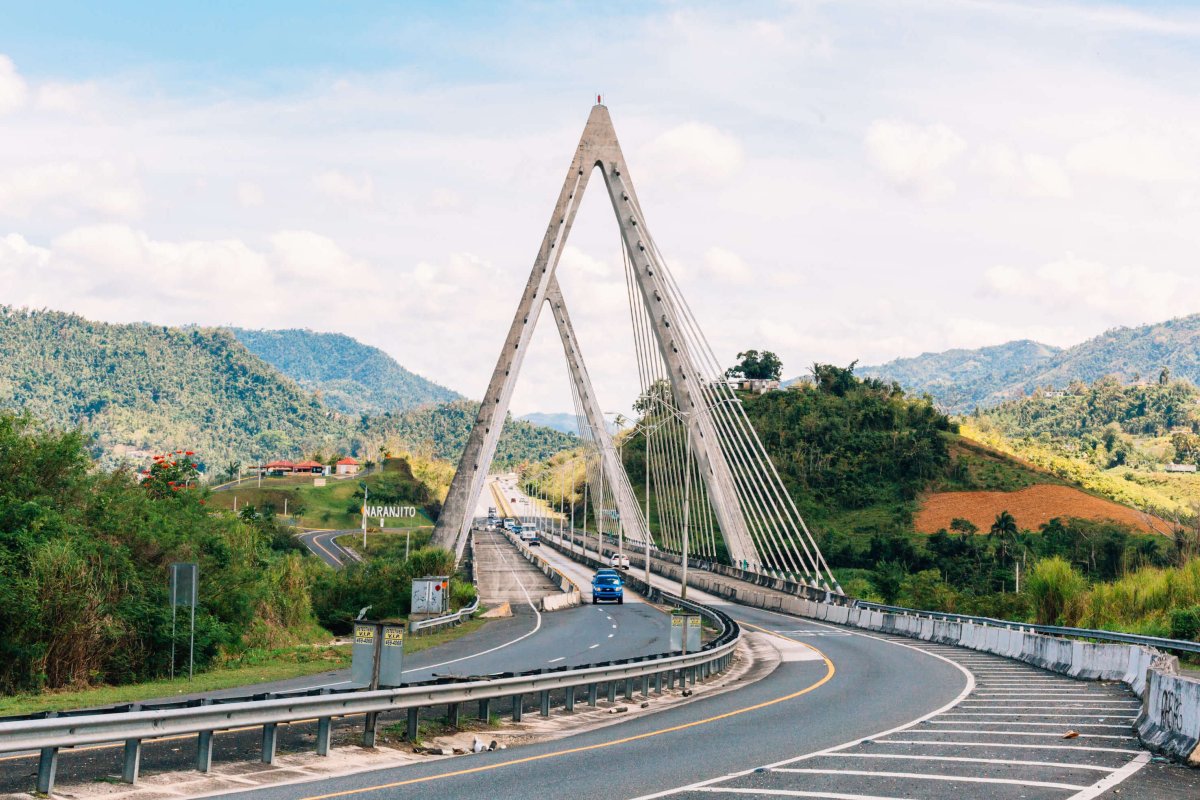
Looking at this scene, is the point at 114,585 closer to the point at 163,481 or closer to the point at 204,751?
the point at 163,481

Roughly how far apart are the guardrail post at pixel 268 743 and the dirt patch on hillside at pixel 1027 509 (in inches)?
4536

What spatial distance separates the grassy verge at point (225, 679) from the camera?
22.4 m

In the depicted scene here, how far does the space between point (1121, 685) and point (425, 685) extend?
16.6 meters

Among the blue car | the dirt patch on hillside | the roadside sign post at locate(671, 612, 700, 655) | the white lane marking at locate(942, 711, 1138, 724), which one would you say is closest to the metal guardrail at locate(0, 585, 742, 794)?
the roadside sign post at locate(671, 612, 700, 655)

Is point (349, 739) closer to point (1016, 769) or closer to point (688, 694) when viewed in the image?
point (1016, 769)

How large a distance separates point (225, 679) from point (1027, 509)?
11152cm

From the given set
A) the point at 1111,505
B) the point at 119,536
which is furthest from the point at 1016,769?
the point at 1111,505

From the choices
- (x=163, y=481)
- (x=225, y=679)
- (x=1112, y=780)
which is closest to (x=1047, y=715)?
(x=1112, y=780)

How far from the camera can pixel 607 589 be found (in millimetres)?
66250

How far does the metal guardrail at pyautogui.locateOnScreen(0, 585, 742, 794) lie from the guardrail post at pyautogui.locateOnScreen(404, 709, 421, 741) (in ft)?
0.04

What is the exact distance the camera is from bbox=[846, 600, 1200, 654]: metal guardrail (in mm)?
27461

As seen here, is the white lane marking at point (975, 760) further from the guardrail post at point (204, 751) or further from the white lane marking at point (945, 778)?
the guardrail post at point (204, 751)

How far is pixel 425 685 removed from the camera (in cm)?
1639

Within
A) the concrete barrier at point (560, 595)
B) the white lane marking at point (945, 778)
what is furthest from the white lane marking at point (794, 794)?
the concrete barrier at point (560, 595)
